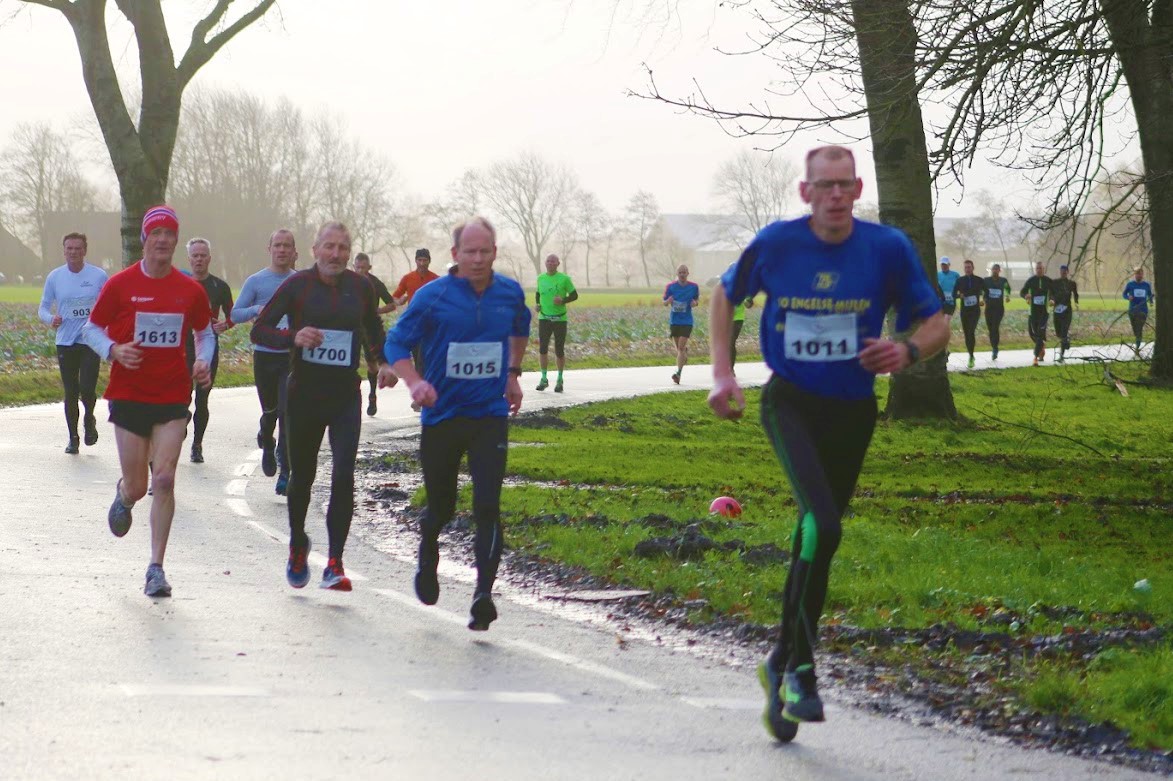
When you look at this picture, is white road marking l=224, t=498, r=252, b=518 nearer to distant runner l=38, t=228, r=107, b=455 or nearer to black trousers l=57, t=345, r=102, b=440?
distant runner l=38, t=228, r=107, b=455

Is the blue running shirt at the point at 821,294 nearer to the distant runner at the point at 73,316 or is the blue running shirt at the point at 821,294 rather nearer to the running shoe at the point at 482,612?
the running shoe at the point at 482,612

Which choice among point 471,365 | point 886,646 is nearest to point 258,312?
point 471,365

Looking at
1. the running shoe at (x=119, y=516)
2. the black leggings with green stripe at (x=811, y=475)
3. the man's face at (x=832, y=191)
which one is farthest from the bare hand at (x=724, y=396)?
the running shoe at (x=119, y=516)

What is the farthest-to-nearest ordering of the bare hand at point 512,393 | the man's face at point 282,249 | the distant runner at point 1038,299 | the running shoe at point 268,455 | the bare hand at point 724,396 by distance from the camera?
the distant runner at point 1038,299, the running shoe at point 268,455, the man's face at point 282,249, the bare hand at point 512,393, the bare hand at point 724,396

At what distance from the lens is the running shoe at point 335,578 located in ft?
27.5

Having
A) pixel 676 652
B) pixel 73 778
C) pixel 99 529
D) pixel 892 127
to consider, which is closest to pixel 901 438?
pixel 892 127

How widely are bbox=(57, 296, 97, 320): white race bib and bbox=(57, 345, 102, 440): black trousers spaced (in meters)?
0.35

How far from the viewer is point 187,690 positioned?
5934 mm

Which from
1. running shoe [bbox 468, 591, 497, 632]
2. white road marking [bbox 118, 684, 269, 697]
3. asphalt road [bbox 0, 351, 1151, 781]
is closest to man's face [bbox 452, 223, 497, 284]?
running shoe [bbox 468, 591, 497, 632]

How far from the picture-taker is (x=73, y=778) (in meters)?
4.67

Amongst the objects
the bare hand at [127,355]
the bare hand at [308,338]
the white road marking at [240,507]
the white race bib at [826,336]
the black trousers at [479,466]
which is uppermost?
the white race bib at [826,336]

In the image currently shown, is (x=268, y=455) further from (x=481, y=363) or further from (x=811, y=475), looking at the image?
(x=811, y=475)

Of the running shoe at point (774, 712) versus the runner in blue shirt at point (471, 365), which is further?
the runner in blue shirt at point (471, 365)

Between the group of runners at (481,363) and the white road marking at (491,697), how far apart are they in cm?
86
